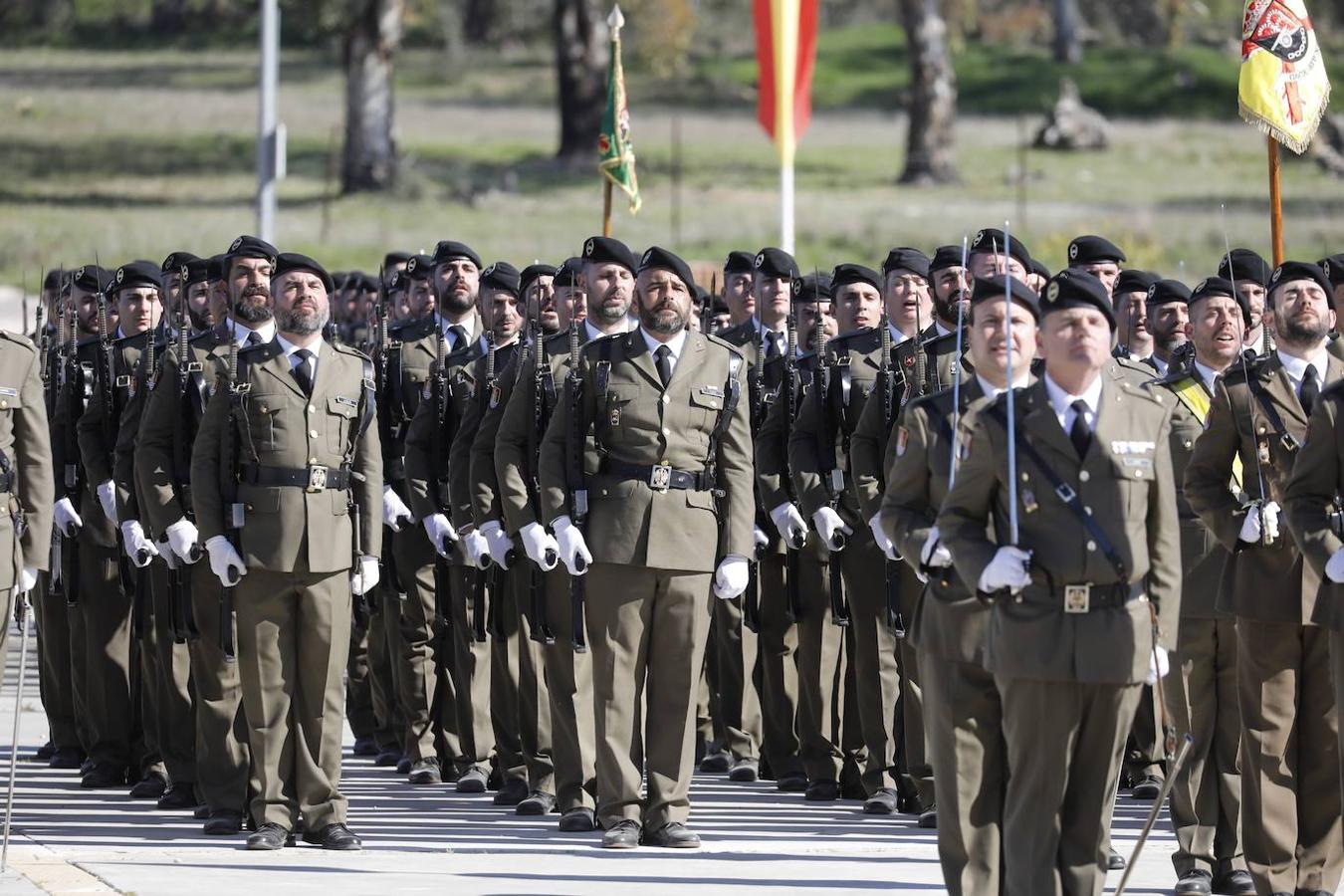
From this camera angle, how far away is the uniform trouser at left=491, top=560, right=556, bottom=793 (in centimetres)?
1070

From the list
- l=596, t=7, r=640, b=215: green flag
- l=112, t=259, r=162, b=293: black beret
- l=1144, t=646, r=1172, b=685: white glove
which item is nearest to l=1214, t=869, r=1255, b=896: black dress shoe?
l=1144, t=646, r=1172, b=685: white glove

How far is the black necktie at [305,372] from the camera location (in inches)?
371

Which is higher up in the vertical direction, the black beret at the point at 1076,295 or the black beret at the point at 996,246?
the black beret at the point at 996,246

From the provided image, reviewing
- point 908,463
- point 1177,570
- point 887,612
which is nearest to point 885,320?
point 887,612

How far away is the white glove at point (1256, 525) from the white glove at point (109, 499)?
494cm

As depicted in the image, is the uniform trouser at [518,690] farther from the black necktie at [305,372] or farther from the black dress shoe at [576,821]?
the black necktie at [305,372]

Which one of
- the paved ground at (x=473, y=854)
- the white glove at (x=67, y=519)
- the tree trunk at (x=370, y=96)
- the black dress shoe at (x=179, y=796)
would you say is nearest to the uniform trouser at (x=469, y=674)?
the paved ground at (x=473, y=854)

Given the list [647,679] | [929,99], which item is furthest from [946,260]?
[929,99]

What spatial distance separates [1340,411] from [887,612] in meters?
3.21

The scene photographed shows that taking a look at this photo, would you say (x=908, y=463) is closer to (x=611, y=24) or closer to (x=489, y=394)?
(x=489, y=394)

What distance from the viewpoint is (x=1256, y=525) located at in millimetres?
8258

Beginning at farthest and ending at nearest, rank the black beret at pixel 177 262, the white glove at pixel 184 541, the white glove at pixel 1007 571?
the black beret at pixel 177 262
the white glove at pixel 184 541
the white glove at pixel 1007 571

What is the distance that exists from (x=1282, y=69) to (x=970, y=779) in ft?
17.8

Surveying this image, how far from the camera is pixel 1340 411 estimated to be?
7637mm
